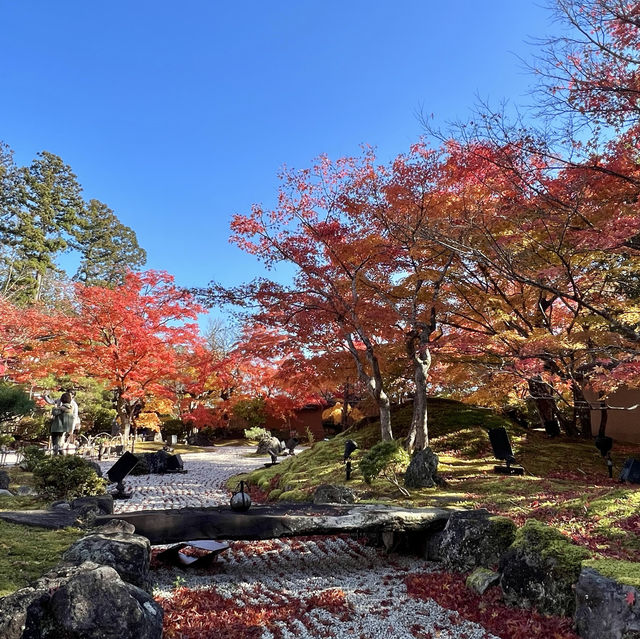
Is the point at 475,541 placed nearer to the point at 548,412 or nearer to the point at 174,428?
the point at 548,412

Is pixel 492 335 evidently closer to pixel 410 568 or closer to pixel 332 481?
pixel 332 481

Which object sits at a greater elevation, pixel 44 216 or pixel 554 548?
pixel 44 216

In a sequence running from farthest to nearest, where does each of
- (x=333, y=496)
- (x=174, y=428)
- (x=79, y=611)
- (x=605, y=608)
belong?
1. (x=174, y=428)
2. (x=333, y=496)
3. (x=605, y=608)
4. (x=79, y=611)

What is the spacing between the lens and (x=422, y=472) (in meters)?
8.40

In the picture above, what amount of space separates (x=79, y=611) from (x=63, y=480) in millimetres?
6876

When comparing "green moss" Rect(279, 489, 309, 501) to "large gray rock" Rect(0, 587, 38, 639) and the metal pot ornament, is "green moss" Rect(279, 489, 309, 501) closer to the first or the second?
the metal pot ornament

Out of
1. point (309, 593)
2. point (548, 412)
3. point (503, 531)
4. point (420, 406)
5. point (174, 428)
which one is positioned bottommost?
point (174, 428)

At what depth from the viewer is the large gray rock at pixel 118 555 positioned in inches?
146

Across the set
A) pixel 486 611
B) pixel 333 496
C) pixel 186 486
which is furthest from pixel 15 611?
pixel 186 486

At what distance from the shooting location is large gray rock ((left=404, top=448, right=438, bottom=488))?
8.36m

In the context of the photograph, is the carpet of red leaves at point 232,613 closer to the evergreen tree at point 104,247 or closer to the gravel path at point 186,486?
the gravel path at point 186,486

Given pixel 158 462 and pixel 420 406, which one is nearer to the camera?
pixel 420 406

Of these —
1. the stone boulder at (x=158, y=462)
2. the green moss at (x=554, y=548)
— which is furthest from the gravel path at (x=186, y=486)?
the green moss at (x=554, y=548)

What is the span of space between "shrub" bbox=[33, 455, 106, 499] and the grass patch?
3403mm
